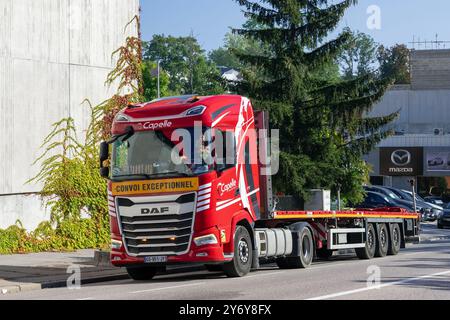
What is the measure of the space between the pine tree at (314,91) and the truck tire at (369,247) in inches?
348

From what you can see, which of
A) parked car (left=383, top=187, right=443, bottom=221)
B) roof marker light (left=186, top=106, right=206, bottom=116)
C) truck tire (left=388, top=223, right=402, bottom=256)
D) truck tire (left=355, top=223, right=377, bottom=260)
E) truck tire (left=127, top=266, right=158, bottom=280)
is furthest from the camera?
parked car (left=383, top=187, right=443, bottom=221)

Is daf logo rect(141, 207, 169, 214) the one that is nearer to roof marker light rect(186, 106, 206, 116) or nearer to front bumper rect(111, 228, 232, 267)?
front bumper rect(111, 228, 232, 267)

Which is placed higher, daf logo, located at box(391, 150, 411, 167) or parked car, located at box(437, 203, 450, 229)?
daf logo, located at box(391, 150, 411, 167)

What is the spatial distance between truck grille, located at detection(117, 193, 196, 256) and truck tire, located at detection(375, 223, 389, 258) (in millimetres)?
9970

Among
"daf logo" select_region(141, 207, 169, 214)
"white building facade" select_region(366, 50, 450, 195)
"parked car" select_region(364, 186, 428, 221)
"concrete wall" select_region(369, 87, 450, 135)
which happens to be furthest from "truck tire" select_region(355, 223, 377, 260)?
"concrete wall" select_region(369, 87, 450, 135)

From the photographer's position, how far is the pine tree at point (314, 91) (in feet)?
116

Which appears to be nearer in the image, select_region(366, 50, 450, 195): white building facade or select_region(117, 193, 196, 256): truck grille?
select_region(117, 193, 196, 256): truck grille

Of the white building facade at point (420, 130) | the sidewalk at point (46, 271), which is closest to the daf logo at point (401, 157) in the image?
the white building facade at point (420, 130)

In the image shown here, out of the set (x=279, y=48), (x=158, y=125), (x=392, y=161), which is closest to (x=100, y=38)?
(x=279, y=48)

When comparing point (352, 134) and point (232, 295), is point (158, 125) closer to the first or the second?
point (232, 295)

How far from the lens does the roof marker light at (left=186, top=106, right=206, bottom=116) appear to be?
18094mm

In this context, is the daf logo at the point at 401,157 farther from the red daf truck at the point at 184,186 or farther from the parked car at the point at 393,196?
the red daf truck at the point at 184,186

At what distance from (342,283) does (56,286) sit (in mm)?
5847

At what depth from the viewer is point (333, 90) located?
35.5 m
